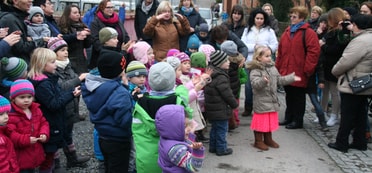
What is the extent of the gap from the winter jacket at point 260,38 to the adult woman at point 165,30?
131 centimetres

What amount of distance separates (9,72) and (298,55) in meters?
4.49

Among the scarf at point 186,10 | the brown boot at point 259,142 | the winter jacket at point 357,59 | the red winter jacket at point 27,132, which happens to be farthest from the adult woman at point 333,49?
the red winter jacket at point 27,132

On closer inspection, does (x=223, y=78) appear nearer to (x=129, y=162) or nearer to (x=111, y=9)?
(x=129, y=162)

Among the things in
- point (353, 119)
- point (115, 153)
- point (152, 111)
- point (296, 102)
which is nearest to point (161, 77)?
point (152, 111)

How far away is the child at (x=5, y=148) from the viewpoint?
340cm

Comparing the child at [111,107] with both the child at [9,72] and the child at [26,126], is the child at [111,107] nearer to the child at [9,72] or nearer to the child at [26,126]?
the child at [26,126]

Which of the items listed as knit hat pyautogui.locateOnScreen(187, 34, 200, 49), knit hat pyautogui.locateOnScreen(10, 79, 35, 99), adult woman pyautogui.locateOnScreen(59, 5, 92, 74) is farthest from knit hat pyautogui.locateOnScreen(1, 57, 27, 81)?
knit hat pyautogui.locateOnScreen(187, 34, 200, 49)

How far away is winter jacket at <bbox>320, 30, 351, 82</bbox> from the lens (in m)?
6.22

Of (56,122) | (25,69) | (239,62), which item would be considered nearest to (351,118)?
(239,62)

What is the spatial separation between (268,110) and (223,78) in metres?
0.97

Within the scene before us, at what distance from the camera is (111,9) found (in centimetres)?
648

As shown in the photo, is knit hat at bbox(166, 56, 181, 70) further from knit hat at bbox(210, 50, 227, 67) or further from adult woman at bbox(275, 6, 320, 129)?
adult woman at bbox(275, 6, 320, 129)

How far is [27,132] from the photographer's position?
147 inches

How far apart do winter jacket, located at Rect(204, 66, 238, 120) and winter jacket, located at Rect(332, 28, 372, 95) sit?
1.65m
